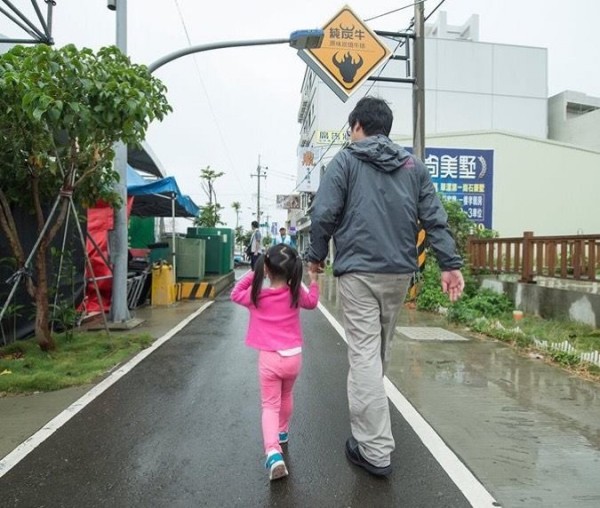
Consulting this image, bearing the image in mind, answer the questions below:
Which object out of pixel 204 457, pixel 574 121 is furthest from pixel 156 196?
pixel 574 121

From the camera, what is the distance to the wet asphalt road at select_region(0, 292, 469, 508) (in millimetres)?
2770

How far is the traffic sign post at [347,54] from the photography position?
34.7 feet

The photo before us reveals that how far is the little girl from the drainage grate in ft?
15.2

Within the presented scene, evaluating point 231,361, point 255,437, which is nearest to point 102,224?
point 231,361

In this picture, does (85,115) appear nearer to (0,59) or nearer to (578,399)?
(0,59)

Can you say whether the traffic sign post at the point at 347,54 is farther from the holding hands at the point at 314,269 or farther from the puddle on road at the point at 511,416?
the holding hands at the point at 314,269

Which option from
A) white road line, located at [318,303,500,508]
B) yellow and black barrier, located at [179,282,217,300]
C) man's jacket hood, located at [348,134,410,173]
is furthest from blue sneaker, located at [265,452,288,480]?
yellow and black barrier, located at [179,282,217,300]

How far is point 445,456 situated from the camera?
330cm

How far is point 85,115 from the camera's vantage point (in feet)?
16.1

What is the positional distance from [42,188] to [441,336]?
5702mm

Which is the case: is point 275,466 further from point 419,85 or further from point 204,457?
point 419,85

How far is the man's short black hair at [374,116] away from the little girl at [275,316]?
0.90m

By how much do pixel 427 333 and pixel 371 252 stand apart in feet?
17.2

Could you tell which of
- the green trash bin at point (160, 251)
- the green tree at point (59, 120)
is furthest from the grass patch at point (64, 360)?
the green trash bin at point (160, 251)
